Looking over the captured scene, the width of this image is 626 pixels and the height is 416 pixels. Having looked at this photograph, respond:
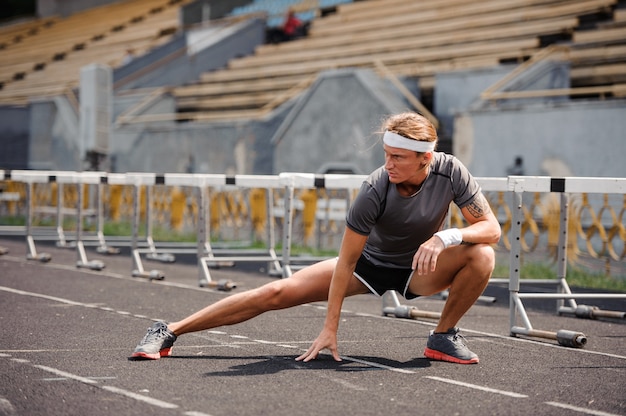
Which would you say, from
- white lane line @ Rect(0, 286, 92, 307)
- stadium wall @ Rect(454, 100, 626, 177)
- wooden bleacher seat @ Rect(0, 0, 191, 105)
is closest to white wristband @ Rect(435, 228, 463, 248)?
white lane line @ Rect(0, 286, 92, 307)

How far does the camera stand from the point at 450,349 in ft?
22.2

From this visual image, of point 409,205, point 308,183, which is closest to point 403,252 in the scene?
point 409,205

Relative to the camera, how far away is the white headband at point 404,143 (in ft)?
20.4

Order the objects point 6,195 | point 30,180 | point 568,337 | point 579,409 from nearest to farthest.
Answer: point 579,409, point 568,337, point 30,180, point 6,195

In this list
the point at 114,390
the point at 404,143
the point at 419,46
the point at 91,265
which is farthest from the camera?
the point at 419,46

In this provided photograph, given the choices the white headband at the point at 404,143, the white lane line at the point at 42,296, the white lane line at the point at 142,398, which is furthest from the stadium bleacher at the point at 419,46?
the white lane line at the point at 142,398

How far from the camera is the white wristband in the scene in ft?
20.4

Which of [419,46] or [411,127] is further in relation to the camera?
[419,46]

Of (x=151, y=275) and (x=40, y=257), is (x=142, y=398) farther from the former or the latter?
(x=40, y=257)

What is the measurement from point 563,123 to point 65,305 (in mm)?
Result: 10260

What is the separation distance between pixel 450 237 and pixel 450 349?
2.93ft

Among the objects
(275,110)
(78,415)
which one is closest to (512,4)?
(275,110)

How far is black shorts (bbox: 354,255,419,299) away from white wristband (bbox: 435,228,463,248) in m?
0.47

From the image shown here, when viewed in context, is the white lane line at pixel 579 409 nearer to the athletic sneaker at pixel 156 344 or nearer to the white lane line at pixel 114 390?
the white lane line at pixel 114 390
